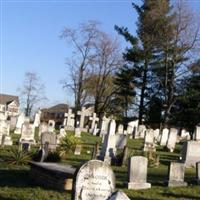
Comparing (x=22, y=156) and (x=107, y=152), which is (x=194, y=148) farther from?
(x=22, y=156)

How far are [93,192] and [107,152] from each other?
9442 mm

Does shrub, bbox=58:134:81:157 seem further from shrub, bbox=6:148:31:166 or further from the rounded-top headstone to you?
the rounded-top headstone

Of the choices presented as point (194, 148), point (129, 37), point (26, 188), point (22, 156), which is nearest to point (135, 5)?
point (129, 37)

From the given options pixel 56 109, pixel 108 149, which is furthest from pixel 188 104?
pixel 56 109

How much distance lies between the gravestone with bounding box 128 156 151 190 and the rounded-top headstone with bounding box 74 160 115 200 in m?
3.51

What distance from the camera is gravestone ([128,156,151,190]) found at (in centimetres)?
1290

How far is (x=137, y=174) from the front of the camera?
13000 mm

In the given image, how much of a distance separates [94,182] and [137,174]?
389 cm

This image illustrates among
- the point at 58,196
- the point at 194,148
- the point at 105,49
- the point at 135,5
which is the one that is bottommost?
the point at 58,196

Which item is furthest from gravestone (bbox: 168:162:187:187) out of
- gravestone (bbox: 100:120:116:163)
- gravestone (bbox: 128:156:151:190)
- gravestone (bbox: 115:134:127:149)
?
gravestone (bbox: 115:134:127:149)

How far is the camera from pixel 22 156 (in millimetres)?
→ 15664

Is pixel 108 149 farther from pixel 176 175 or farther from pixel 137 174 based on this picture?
pixel 137 174

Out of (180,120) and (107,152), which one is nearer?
(107,152)

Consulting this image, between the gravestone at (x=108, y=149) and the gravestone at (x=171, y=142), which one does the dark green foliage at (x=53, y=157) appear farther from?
the gravestone at (x=171, y=142)
